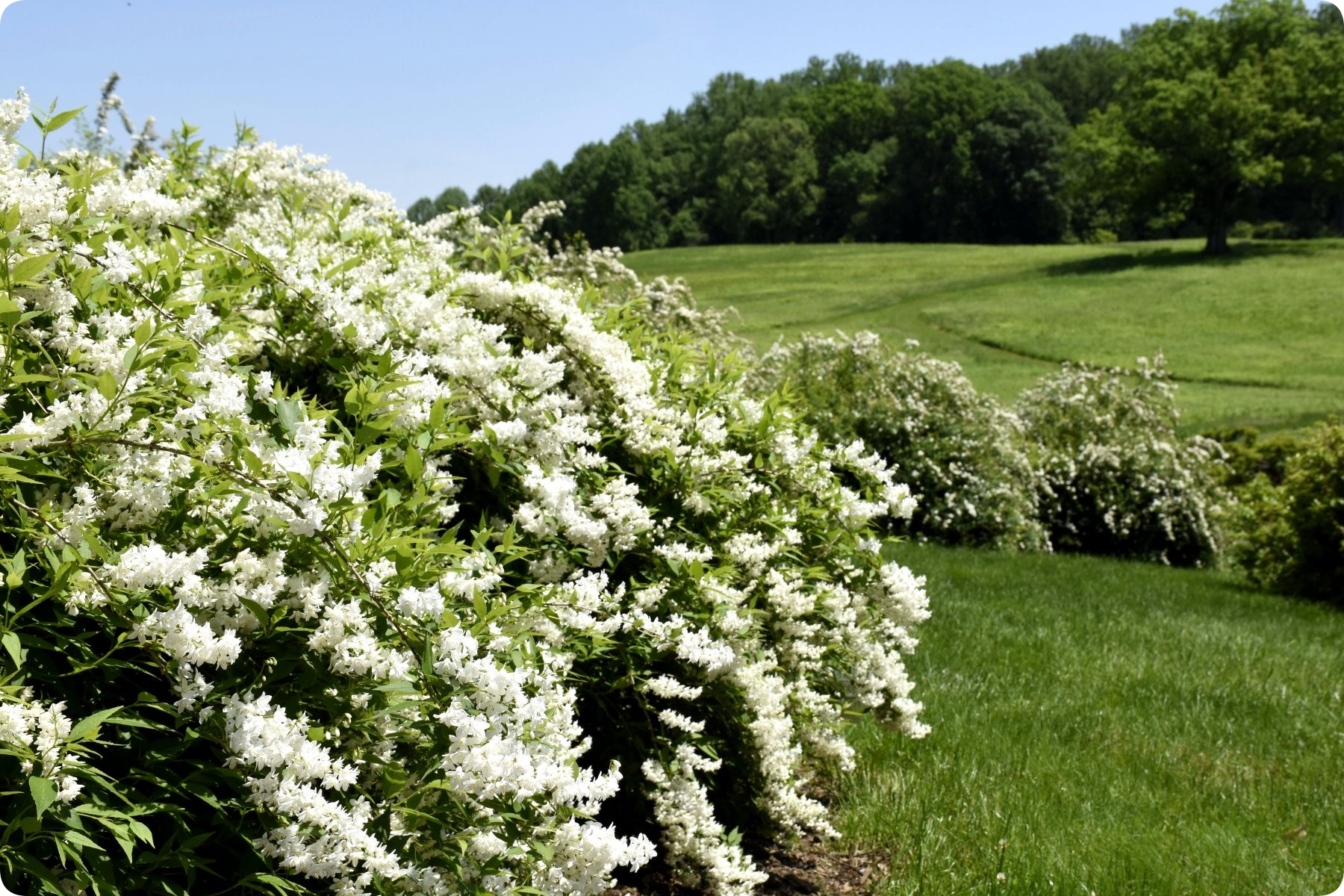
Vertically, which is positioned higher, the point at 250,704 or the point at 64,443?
the point at 64,443

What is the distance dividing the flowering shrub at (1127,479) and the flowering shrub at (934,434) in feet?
2.40

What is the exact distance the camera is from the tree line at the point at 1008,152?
48.2 metres

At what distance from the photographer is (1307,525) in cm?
1048

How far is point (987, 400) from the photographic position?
528 inches

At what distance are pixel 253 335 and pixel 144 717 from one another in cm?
137

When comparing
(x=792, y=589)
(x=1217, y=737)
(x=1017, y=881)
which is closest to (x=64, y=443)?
(x=792, y=589)

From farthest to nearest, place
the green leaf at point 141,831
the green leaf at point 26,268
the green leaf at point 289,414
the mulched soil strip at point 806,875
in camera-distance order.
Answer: the mulched soil strip at point 806,875 → the green leaf at point 289,414 → the green leaf at point 26,268 → the green leaf at point 141,831

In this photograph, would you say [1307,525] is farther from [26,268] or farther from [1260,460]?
[26,268]

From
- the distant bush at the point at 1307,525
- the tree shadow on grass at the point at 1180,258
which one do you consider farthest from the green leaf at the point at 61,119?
the tree shadow on grass at the point at 1180,258

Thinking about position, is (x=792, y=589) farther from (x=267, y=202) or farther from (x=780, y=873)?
(x=267, y=202)

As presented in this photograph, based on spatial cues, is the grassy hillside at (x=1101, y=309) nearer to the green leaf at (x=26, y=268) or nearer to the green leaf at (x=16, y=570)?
the green leaf at (x=26, y=268)


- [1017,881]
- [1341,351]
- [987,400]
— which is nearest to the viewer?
[1017,881]

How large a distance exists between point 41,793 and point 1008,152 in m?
88.9

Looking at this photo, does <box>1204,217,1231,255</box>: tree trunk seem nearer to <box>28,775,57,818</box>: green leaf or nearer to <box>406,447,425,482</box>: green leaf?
<box>406,447,425,482</box>: green leaf
